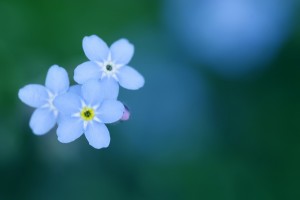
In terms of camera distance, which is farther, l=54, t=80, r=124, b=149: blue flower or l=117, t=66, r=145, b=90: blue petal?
l=117, t=66, r=145, b=90: blue petal

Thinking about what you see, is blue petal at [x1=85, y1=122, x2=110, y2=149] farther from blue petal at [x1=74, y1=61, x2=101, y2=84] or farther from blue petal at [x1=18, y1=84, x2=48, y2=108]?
blue petal at [x1=18, y1=84, x2=48, y2=108]

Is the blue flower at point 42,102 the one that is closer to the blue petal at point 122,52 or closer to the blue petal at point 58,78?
the blue petal at point 58,78

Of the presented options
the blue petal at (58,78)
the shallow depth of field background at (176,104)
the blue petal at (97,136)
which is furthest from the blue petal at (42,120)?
A: the shallow depth of field background at (176,104)

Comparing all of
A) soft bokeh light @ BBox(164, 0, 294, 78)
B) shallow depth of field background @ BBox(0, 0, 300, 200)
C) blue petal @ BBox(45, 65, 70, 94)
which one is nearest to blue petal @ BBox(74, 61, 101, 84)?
blue petal @ BBox(45, 65, 70, 94)

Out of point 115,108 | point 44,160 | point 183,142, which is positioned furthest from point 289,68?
point 115,108

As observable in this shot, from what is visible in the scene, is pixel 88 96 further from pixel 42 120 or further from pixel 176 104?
pixel 176 104

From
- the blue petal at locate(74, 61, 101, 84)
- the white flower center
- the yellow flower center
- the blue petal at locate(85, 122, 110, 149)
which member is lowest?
the blue petal at locate(85, 122, 110, 149)

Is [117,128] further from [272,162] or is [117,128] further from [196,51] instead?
[272,162]

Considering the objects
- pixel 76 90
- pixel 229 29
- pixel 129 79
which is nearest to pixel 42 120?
pixel 76 90
